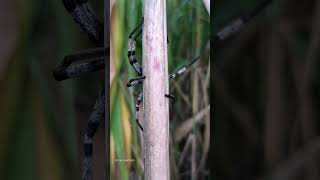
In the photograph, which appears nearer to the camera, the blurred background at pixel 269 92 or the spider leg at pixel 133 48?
the spider leg at pixel 133 48

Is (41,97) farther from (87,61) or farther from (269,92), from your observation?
(269,92)

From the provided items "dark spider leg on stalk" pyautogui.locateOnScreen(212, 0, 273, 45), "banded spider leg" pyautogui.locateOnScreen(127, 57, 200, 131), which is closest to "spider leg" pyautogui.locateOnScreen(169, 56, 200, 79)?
"banded spider leg" pyautogui.locateOnScreen(127, 57, 200, 131)

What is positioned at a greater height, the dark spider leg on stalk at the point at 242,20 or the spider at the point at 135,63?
the dark spider leg on stalk at the point at 242,20

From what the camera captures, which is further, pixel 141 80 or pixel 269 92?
pixel 269 92

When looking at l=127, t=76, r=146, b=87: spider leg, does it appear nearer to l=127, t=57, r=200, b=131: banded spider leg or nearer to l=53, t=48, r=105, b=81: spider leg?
l=127, t=57, r=200, b=131: banded spider leg

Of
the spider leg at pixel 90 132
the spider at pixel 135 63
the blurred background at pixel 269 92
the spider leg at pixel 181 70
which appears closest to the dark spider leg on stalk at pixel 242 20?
the blurred background at pixel 269 92

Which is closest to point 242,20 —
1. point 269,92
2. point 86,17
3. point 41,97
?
point 269,92

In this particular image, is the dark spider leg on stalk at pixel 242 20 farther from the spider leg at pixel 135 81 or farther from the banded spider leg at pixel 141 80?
the spider leg at pixel 135 81
